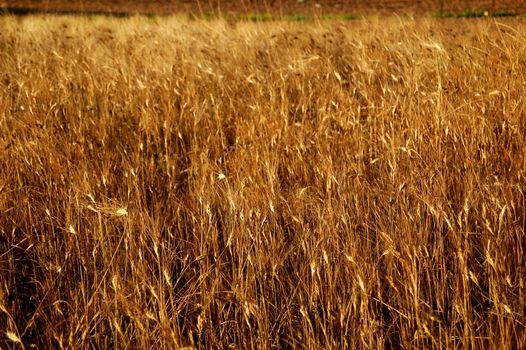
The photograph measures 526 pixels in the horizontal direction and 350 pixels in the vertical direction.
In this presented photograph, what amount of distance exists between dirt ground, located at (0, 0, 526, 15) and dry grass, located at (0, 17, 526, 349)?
8210 mm

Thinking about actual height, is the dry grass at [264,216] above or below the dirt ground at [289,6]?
below

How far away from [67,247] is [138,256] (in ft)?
0.80

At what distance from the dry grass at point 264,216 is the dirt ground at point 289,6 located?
8.21 m

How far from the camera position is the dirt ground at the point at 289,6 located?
38.6 ft

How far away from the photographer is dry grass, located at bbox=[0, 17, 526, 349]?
5.10ft

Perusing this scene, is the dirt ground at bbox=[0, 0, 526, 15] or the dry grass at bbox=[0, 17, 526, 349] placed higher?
the dirt ground at bbox=[0, 0, 526, 15]

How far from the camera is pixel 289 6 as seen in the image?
46.0 feet

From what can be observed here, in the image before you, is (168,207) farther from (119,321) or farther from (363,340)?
(363,340)

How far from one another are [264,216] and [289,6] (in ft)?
42.4

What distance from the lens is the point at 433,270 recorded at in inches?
64.6

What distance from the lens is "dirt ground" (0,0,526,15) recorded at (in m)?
11.8

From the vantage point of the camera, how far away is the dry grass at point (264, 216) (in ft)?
5.10

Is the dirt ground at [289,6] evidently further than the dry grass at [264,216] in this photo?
Yes

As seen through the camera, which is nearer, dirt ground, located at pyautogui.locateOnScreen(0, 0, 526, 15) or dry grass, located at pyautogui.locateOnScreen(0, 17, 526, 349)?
dry grass, located at pyautogui.locateOnScreen(0, 17, 526, 349)
